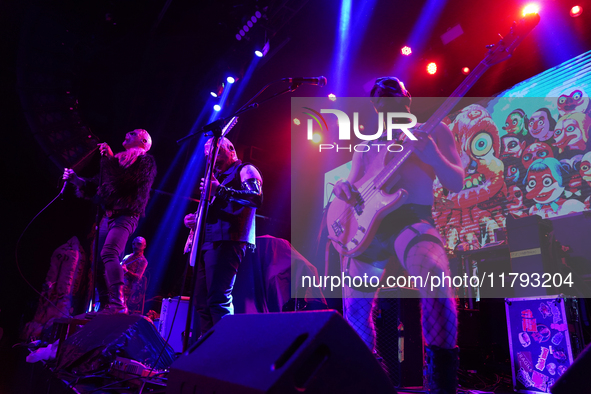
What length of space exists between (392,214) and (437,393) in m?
0.91

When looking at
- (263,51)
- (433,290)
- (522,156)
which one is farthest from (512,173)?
(263,51)

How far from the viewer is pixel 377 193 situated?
2.27m

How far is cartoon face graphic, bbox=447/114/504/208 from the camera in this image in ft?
14.2

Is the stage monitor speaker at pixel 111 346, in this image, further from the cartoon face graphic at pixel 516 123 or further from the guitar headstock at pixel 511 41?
the cartoon face graphic at pixel 516 123

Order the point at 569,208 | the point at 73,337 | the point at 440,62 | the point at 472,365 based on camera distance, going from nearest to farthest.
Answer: the point at 73,337, the point at 569,208, the point at 472,365, the point at 440,62

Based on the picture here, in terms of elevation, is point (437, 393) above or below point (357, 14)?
below

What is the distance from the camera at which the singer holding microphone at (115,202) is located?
2877 millimetres

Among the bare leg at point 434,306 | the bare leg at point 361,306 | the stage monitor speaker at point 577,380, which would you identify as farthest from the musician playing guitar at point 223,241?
the stage monitor speaker at point 577,380

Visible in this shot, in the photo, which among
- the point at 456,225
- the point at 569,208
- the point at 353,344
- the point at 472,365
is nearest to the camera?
the point at 353,344

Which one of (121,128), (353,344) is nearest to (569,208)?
(353,344)

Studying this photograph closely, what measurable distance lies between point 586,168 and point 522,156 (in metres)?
0.64

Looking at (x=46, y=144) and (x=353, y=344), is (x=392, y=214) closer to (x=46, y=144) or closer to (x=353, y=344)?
(x=353, y=344)

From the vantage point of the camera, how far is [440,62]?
210 inches

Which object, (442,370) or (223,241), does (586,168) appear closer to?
(442,370)
